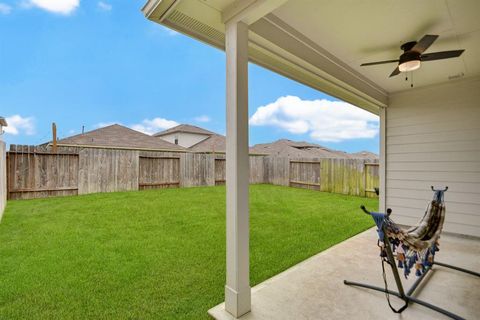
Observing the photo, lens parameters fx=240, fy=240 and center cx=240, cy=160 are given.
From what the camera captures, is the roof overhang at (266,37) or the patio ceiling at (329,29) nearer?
the roof overhang at (266,37)

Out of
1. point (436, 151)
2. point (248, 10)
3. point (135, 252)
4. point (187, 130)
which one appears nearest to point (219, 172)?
point (135, 252)

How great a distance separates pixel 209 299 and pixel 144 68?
77.1 feet

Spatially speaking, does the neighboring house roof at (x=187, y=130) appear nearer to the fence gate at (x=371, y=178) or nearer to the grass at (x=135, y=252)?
the grass at (x=135, y=252)

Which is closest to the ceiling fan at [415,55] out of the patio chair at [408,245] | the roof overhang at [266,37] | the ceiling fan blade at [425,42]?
the ceiling fan blade at [425,42]

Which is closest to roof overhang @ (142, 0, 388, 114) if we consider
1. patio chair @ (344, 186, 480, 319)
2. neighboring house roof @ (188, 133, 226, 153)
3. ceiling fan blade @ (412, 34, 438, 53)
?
ceiling fan blade @ (412, 34, 438, 53)

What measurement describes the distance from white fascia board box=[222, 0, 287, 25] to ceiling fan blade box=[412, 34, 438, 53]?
4.93ft

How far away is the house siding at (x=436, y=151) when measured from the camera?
11.7 feet

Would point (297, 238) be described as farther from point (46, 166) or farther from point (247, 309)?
point (46, 166)

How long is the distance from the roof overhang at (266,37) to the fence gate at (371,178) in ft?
14.6

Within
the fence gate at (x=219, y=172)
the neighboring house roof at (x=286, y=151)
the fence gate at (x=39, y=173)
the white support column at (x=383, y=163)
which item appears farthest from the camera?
the neighboring house roof at (x=286, y=151)

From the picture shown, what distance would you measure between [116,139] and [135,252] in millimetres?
10139

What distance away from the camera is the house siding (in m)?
3.56

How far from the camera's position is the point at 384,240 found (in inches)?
66.9

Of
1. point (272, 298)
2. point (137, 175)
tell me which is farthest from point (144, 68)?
point (272, 298)
